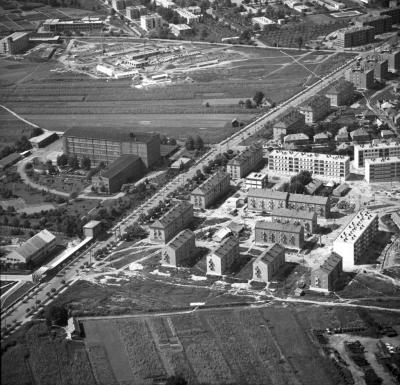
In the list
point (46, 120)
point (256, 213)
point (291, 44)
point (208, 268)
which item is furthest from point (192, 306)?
point (291, 44)

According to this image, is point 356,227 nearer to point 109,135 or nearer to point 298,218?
point 298,218

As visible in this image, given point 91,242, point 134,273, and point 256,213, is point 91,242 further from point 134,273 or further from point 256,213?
point 256,213

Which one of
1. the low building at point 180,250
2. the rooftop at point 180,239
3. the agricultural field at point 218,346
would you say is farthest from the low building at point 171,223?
the agricultural field at point 218,346

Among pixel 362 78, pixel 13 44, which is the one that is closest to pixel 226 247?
pixel 362 78

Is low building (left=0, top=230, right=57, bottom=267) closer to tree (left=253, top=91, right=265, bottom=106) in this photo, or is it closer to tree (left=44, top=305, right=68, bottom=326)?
tree (left=44, top=305, right=68, bottom=326)

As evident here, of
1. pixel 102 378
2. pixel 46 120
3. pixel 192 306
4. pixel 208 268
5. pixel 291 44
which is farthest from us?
pixel 291 44

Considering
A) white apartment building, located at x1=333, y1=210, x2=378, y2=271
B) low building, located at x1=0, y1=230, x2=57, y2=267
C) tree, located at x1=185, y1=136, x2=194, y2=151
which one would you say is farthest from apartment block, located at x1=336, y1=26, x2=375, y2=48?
low building, located at x1=0, y1=230, x2=57, y2=267
